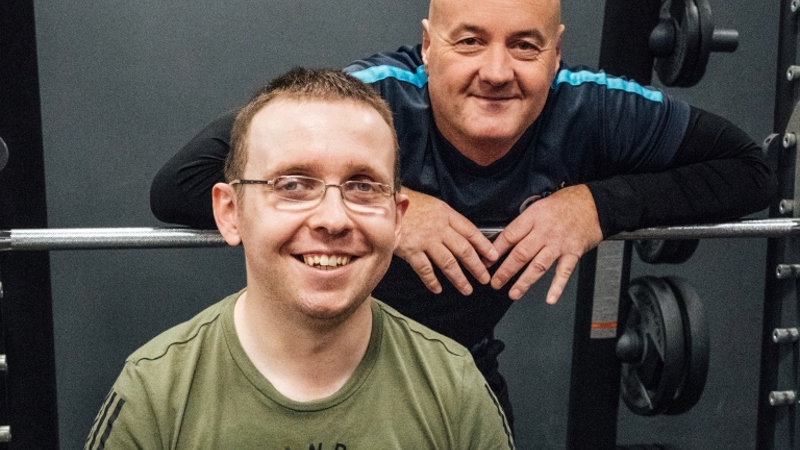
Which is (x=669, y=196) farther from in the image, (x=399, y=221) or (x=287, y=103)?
(x=287, y=103)

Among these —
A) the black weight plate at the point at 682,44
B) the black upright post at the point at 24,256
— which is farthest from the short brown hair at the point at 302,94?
the black weight plate at the point at 682,44

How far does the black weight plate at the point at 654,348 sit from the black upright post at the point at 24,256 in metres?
1.24

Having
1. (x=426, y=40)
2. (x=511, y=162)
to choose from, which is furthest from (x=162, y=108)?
(x=511, y=162)

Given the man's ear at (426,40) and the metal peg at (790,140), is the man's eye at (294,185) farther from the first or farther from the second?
the metal peg at (790,140)

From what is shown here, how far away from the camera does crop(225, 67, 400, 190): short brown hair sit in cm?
117

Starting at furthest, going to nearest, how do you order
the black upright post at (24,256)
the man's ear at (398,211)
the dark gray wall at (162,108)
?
the dark gray wall at (162,108) → the black upright post at (24,256) → the man's ear at (398,211)

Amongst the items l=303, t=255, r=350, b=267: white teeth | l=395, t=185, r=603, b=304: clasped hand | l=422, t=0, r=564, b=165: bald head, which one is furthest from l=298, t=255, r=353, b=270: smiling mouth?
l=422, t=0, r=564, b=165: bald head

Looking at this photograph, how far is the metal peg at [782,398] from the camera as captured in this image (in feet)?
6.10

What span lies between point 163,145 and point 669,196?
1.37m

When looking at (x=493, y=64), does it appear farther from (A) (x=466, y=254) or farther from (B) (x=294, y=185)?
(B) (x=294, y=185)

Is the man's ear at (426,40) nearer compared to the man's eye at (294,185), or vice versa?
the man's eye at (294,185)

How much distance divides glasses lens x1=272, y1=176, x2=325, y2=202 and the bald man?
0.39 metres

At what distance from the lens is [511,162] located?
165 centimetres

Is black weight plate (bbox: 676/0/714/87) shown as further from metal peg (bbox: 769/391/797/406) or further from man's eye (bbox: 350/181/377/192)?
man's eye (bbox: 350/181/377/192)
